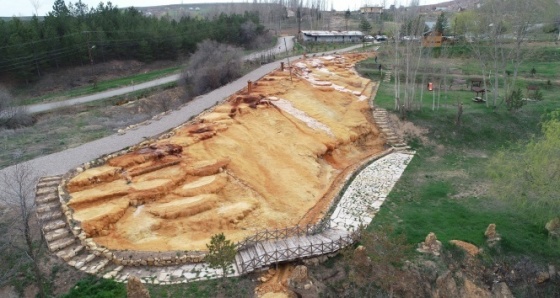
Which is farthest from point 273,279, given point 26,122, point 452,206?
point 26,122

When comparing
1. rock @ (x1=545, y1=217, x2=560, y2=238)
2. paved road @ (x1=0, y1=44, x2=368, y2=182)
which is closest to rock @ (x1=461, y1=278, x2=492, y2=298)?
rock @ (x1=545, y1=217, x2=560, y2=238)

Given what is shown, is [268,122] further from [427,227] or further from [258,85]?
[427,227]

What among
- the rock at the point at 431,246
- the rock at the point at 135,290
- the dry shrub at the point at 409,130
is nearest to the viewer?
the rock at the point at 135,290

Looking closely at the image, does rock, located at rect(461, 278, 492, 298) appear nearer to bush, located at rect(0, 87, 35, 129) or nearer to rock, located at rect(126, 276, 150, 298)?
rock, located at rect(126, 276, 150, 298)

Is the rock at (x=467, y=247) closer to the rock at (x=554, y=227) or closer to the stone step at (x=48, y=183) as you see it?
the rock at (x=554, y=227)

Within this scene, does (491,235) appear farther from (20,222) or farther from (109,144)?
(109,144)

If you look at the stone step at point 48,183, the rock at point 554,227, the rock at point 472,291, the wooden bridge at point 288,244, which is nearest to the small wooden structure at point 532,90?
the rock at point 554,227

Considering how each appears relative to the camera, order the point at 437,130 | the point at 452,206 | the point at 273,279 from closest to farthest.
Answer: the point at 273,279, the point at 452,206, the point at 437,130
